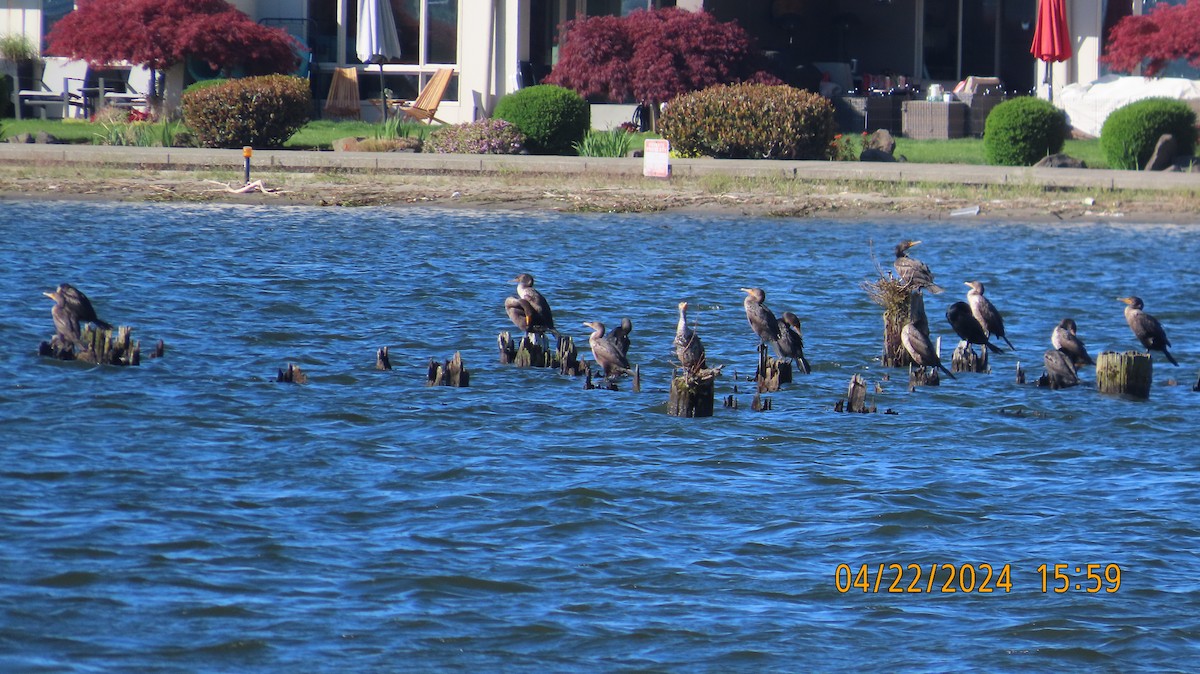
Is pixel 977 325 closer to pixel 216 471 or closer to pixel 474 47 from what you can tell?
pixel 216 471

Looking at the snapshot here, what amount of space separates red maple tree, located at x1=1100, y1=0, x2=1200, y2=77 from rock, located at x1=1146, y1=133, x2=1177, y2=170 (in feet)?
12.3

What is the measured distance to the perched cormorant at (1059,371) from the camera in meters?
12.3

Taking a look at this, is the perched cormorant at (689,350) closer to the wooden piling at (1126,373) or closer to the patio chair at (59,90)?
the wooden piling at (1126,373)

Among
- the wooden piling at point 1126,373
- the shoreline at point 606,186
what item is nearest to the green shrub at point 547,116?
the shoreline at point 606,186

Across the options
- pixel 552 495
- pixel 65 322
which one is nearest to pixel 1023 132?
pixel 65 322

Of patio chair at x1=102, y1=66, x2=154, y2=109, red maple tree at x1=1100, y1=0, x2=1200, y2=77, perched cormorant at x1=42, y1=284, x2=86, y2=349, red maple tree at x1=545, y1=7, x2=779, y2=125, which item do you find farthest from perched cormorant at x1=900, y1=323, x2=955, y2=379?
patio chair at x1=102, y1=66, x2=154, y2=109

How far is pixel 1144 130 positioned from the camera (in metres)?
23.9

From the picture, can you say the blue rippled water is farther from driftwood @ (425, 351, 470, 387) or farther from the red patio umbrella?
the red patio umbrella

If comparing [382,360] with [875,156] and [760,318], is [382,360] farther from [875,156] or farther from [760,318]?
[875,156]

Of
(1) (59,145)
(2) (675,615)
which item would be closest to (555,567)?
(2) (675,615)

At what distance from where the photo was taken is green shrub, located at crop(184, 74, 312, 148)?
82.8ft

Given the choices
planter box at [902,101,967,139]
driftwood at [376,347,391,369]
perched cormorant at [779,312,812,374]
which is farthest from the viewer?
planter box at [902,101,967,139]

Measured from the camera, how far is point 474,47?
31844mm

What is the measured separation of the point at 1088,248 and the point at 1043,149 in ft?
17.2
